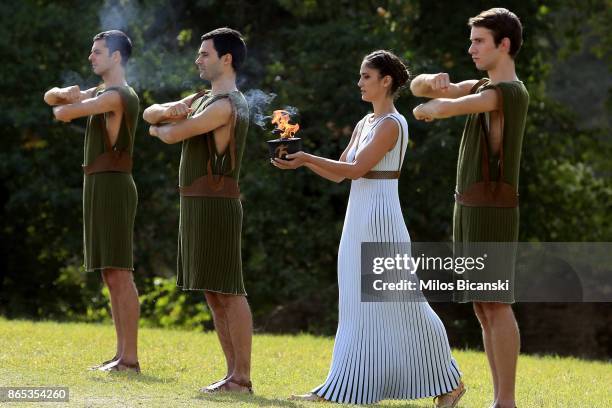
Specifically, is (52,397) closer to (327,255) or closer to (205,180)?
(205,180)

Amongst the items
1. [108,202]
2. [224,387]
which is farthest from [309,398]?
[108,202]

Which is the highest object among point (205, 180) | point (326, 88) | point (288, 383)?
point (326, 88)

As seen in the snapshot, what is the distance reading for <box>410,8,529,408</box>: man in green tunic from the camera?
6484mm

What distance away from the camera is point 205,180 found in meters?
7.25

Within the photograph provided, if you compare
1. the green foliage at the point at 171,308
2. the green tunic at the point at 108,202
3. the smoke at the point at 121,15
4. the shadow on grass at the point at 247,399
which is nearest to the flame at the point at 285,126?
the shadow on grass at the point at 247,399

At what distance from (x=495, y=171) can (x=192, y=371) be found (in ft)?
9.75

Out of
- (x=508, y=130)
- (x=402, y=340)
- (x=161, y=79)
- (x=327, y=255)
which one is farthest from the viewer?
(x=327, y=255)

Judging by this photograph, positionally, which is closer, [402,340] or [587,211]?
[402,340]

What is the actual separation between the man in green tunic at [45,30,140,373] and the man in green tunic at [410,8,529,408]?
2.29m

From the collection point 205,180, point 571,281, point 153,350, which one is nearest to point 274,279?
point 571,281

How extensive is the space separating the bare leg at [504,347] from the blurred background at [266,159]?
346 inches

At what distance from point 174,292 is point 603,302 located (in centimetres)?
574

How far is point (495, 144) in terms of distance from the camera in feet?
21.5

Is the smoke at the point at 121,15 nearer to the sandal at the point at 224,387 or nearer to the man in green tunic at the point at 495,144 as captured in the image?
the sandal at the point at 224,387
